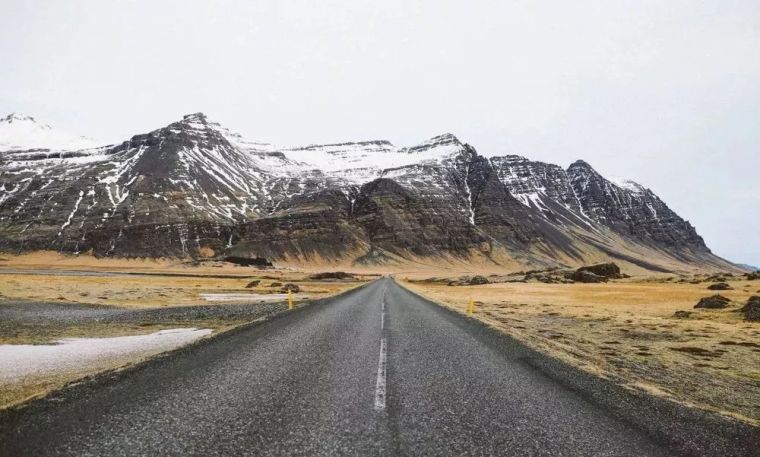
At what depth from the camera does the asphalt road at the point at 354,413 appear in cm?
578

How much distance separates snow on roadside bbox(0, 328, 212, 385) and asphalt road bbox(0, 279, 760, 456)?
7.23 feet

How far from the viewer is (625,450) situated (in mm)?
6000

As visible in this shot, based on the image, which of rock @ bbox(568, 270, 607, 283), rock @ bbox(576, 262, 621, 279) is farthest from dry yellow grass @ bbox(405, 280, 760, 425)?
rock @ bbox(576, 262, 621, 279)

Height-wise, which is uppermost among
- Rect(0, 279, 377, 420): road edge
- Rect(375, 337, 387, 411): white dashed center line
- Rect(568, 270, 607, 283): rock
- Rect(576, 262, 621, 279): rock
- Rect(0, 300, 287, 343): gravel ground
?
Rect(576, 262, 621, 279): rock

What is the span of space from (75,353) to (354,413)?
1049 cm

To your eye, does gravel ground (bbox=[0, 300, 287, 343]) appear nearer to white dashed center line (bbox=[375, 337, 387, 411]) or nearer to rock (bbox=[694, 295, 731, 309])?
white dashed center line (bbox=[375, 337, 387, 411])

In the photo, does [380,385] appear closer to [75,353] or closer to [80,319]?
[75,353]

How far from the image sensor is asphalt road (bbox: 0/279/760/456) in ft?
19.0

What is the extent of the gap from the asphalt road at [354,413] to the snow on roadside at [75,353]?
2205 mm

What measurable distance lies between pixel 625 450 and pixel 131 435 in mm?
6637

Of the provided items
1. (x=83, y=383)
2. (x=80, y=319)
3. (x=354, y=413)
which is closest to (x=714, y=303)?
(x=354, y=413)

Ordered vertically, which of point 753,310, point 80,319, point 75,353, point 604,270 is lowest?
point 80,319

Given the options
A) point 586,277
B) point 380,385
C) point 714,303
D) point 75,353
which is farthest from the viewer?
point 586,277

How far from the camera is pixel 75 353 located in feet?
42.9
